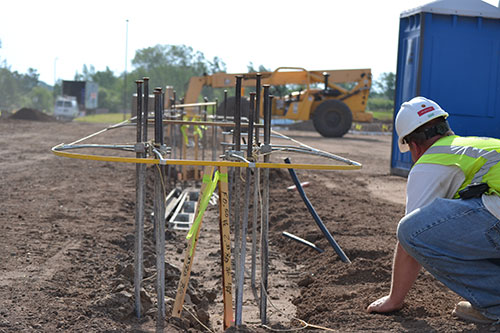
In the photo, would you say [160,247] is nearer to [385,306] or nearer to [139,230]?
[139,230]

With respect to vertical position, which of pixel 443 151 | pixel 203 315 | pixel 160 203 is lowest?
pixel 203 315

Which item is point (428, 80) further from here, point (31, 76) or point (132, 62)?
point (132, 62)

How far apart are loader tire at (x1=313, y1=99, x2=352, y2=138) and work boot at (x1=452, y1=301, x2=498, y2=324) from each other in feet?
72.4

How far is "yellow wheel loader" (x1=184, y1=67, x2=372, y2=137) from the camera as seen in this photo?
25.5 metres

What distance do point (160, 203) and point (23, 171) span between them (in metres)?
9.06

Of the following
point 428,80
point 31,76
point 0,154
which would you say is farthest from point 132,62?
point 428,80

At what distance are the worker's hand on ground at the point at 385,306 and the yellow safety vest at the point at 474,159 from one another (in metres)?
0.97

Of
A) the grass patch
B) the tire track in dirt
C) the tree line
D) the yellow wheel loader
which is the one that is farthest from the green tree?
the tire track in dirt

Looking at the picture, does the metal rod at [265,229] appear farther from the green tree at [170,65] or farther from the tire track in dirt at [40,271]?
the green tree at [170,65]

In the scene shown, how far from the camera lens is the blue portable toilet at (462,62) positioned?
9.68m

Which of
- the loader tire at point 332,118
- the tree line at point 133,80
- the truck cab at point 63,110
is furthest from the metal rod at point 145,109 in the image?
the tree line at point 133,80

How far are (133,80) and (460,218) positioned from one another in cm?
9079

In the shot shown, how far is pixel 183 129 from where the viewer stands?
11.1 meters

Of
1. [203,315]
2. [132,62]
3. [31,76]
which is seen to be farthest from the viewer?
[132,62]
